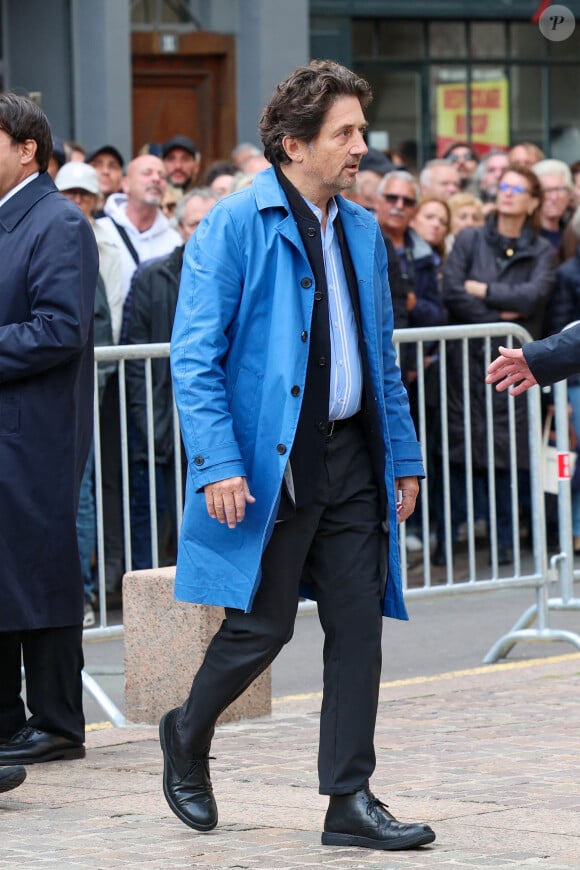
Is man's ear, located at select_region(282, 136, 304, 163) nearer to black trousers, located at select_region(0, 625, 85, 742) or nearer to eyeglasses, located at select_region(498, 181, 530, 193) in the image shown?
black trousers, located at select_region(0, 625, 85, 742)

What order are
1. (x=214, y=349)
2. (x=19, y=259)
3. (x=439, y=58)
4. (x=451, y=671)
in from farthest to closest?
1. (x=439, y=58)
2. (x=451, y=671)
3. (x=19, y=259)
4. (x=214, y=349)

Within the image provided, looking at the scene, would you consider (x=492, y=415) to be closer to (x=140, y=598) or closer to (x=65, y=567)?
(x=140, y=598)

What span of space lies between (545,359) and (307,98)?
0.93m

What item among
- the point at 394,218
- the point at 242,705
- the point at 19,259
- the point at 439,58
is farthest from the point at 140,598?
the point at 439,58

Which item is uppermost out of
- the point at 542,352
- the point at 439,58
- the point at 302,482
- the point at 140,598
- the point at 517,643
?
the point at 439,58

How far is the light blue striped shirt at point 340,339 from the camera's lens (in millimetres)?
5008

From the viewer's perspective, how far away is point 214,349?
4906 millimetres

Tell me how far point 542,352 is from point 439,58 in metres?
17.2

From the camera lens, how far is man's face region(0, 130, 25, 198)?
6.07 metres

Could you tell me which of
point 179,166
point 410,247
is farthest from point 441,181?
point 410,247

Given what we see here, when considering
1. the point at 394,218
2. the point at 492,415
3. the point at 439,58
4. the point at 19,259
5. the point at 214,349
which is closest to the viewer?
the point at 214,349

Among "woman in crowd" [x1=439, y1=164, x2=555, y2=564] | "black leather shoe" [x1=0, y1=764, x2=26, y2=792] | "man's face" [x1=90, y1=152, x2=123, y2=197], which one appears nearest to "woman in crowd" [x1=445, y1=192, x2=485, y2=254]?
"woman in crowd" [x1=439, y1=164, x2=555, y2=564]

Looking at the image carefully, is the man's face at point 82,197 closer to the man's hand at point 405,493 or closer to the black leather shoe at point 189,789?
the man's hand at point 405,493

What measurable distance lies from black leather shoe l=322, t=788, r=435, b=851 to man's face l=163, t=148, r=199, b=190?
9.27 metres
